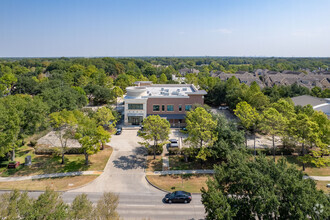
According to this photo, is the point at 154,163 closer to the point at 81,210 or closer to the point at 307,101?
the point at 81,210

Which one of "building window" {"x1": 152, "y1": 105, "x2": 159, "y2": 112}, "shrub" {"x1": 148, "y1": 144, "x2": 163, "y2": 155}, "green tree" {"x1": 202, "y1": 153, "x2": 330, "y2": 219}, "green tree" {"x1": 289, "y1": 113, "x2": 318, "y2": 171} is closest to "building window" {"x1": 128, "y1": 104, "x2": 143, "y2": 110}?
"building window" {"x1": 152, "y1": 105, "x2": 159, "y2": 112}

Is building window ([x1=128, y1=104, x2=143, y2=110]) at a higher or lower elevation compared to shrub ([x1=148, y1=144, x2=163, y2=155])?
higher

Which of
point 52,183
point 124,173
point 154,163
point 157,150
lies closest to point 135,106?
point 157,150

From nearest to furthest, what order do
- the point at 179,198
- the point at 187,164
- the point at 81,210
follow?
the point at 81,210 < the point at 179,198 < the point at 187,164

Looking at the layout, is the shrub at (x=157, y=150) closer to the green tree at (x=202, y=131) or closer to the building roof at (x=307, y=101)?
the green tree at (x=202, y=131)

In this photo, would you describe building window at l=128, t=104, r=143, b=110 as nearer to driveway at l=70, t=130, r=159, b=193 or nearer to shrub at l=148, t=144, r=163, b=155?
driveway at l=70, t=130, r=159, b=193
